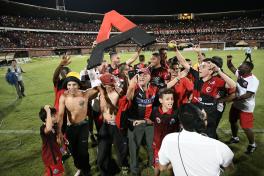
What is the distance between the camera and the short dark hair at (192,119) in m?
2.34

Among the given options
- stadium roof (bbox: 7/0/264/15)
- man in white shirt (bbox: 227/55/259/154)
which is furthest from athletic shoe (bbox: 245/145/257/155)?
stadium roof (bbox: 7/0/264/15)

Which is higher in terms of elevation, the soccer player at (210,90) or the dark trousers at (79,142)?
the soccer player at (210,90)

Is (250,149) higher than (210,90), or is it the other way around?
(210,90)

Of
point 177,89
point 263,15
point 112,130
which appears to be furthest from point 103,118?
point 263,15

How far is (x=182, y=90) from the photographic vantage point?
16.9 feet

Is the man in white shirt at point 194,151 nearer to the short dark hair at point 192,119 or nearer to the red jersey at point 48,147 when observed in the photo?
the short dark hair at point 192,119

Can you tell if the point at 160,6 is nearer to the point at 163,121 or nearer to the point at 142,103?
the point at 142,103

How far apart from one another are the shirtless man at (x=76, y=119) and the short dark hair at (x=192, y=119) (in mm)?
2655

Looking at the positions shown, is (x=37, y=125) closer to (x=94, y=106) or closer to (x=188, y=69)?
(x=94, y=106)

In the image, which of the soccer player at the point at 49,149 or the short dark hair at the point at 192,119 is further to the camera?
the soccer player at the point at 49,149

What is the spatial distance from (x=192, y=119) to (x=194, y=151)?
322 mm

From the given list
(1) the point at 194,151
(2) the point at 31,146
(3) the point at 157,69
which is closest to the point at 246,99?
(3) the point at 157,69

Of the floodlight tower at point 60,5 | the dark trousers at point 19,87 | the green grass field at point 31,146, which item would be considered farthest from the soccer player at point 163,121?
the floodlight tower at point 60,5

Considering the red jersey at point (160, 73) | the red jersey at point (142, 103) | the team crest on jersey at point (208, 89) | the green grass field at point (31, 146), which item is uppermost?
the red jersey at point (160, 73)
